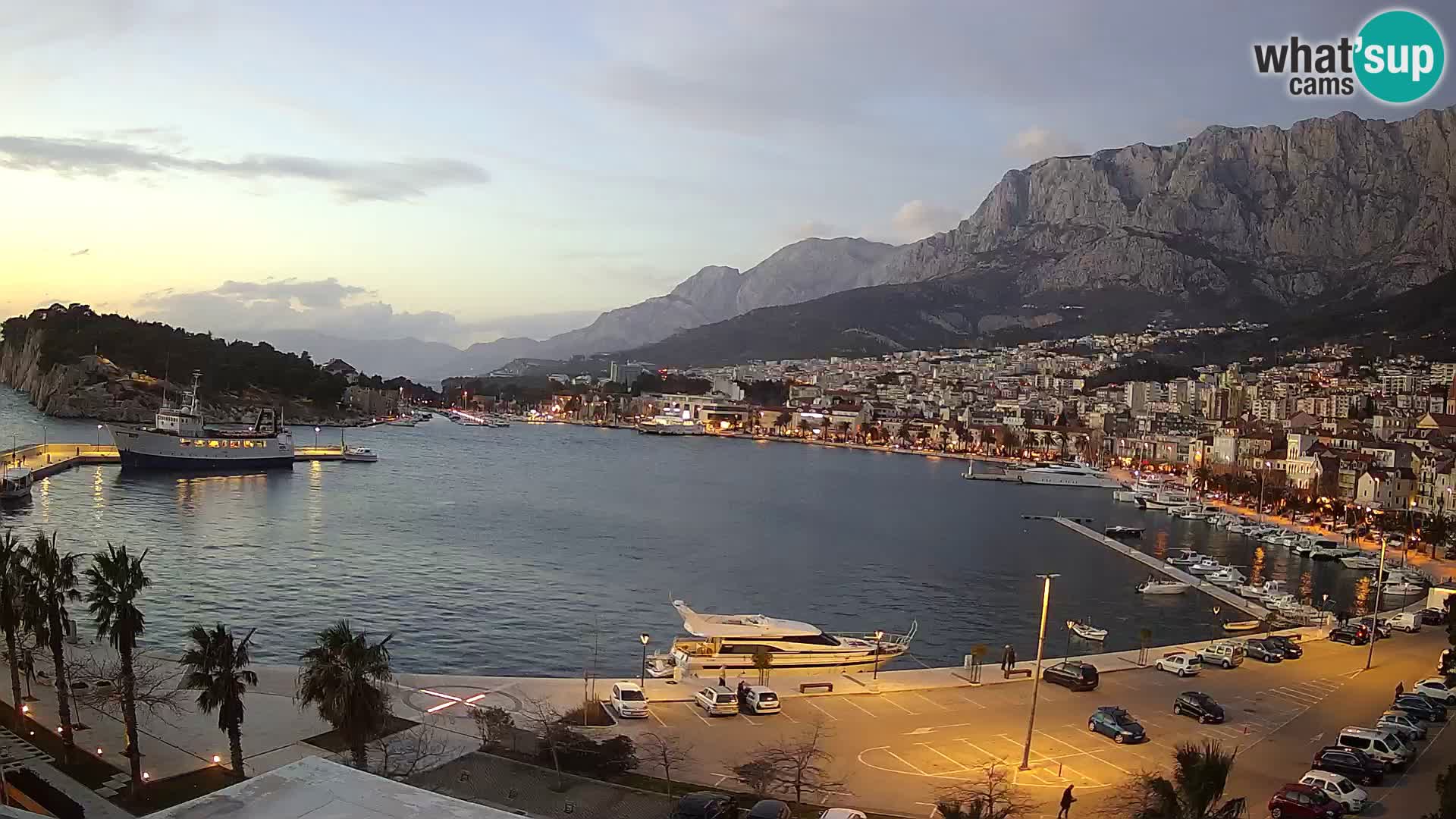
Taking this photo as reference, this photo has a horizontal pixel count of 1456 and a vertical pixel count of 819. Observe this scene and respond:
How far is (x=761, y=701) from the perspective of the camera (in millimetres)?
16109

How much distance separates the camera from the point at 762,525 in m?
47.5

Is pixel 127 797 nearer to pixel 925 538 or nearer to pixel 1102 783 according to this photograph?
pixel 1102 783

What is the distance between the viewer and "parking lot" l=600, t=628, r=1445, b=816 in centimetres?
1327

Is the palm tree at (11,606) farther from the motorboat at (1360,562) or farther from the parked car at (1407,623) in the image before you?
the motorboat at (1360,562)

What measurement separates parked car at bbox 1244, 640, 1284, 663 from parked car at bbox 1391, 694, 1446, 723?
4094mm

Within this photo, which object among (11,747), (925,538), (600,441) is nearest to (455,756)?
(11,747)

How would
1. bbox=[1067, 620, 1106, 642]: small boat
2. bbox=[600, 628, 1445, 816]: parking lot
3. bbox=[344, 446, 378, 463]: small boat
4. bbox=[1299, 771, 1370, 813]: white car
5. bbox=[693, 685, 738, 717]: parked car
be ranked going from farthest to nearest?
bbox=[344, 446, 378, 463]: small boat → bbox=[1067, 620, 1106, 642]: small boat → bbox=[693, 685, 738, 717]: parked car → bbox=[600, 628, 1445, 816]: parking lot → bbox=[1299, 771, 1370, 813]: white car

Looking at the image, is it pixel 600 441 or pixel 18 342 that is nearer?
pixel 600 441

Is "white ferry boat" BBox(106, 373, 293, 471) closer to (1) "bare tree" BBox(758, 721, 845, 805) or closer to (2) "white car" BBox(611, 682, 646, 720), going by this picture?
(2) "white car" BBox(611, 682, 646, 720)

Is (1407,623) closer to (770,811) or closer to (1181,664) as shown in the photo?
(1181,664)

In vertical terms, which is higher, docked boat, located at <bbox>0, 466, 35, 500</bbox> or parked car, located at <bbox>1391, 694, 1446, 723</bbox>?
docked boat, located at <bbox>0, 466, 35, 500</bbox>

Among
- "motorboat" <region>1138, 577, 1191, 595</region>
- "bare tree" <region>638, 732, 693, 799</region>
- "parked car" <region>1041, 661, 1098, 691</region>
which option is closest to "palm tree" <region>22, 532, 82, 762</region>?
"bare tree" <region>638, 732, 693, 799</region>

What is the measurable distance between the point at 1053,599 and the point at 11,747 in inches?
1085

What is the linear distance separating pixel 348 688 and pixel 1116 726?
36.3 feet
